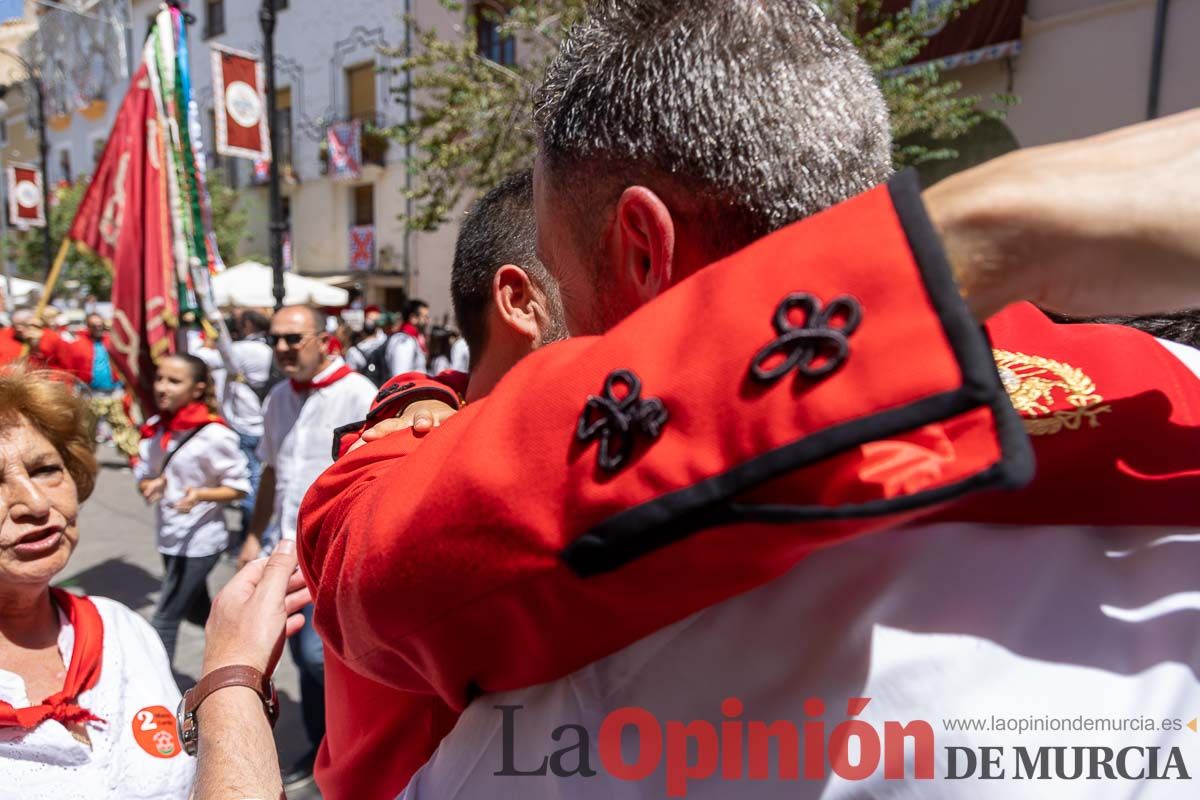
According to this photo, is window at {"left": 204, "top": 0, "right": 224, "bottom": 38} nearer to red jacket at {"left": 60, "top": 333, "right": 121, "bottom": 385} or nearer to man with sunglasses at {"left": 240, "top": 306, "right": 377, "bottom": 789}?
red jacket at {"left": 60, "top": 333, "right": 121, "bottom": 385}

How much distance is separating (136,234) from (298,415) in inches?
62.2

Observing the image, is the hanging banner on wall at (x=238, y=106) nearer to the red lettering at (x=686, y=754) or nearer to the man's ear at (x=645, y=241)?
the man's ear at (x=645, y=241)

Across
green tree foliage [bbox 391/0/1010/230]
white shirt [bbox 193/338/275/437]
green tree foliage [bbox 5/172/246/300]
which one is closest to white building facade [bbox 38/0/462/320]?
green tree foliage [bbox 5/172/246/300]

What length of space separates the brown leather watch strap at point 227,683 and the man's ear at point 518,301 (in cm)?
66

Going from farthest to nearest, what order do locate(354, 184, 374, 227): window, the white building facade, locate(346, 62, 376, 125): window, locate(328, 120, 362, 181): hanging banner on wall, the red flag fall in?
1. locate(354, 184, 374, 227): window
2. locate(328, 120, 362, 181): hanging banner on wall
3. locate(346, 62, 376, 125): window
4. the white building facade
5. the red flag

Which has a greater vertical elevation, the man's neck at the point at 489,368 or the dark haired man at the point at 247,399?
the man's neck at the point at 489,368

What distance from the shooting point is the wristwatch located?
4.13 ft

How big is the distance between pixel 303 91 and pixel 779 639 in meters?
21.7

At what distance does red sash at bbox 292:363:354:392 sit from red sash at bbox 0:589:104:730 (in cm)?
210

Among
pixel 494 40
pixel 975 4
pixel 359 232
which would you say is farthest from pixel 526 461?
pixel 359 232

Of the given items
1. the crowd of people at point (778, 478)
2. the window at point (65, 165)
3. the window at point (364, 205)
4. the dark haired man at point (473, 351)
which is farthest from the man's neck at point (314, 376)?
the window at point (65, 165)

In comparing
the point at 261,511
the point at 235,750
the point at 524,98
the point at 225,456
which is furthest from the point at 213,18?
the point at 235,750

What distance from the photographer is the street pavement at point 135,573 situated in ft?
13.5

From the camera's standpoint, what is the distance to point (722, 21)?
75 cm
